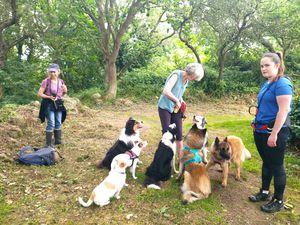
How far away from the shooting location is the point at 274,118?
11.6 ft

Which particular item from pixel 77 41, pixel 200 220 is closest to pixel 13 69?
pixel 77 41

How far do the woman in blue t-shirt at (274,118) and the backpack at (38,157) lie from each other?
3.79m

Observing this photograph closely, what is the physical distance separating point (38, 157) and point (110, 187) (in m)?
2.04

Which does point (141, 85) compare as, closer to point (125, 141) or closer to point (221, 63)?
point (221, 63)

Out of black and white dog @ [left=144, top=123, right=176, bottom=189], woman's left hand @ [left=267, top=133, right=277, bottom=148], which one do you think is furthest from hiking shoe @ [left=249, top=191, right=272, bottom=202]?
black and white dog @ [left=144, top=123, right=176, bottom=189]

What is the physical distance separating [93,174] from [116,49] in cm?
866

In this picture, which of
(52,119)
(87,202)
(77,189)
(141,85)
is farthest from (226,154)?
(141,85)

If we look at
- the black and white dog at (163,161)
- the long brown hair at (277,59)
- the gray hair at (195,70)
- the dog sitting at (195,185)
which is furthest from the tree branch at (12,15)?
the long brown hair at (277,59)

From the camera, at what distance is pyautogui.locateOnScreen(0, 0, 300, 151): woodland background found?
12.2 metres

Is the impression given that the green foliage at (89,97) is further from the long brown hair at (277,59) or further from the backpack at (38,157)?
the long brown hair at (277,59)

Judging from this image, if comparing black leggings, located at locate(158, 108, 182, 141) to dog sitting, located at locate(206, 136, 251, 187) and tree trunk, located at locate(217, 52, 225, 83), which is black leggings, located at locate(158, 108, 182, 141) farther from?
tree trunk, located at locate(217, 52, 225, 83)

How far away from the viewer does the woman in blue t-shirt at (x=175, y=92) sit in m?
4.42

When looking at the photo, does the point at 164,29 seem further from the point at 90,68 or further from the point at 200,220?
the point at 200,220

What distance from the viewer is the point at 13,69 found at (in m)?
13.0
